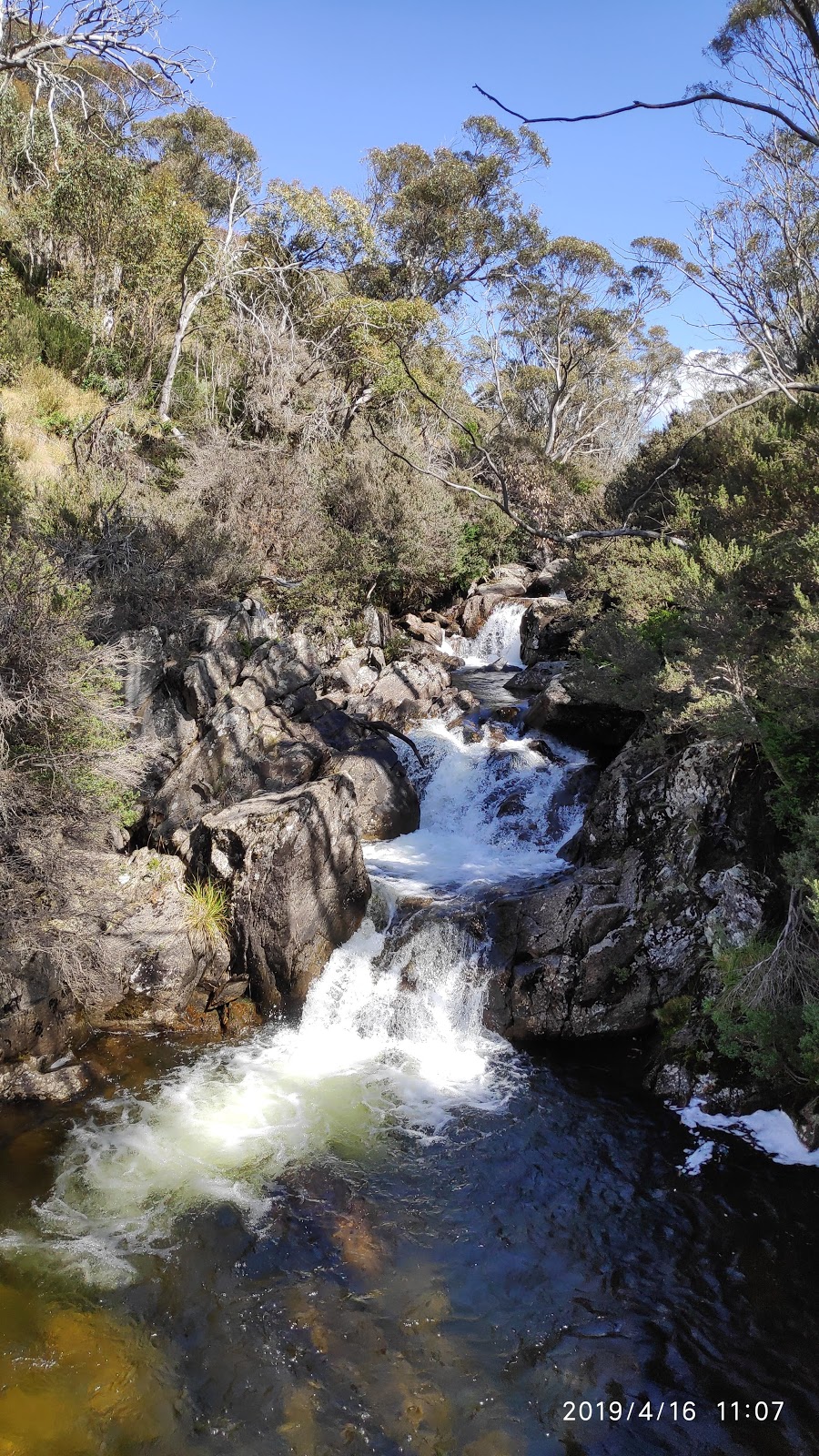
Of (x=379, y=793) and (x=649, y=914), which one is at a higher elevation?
(x=379, y=793)

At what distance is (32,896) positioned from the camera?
7477mm

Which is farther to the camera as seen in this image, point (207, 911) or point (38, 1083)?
point (207, 911)

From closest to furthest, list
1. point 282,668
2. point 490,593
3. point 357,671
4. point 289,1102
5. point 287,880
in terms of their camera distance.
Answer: point 289,1102 → point 287,880 → point 282,668 → point 357,671 → point 490,593

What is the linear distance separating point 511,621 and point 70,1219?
15.7 meters

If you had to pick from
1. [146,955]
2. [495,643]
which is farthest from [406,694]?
[146,955]

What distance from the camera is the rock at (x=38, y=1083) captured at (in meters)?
7.23

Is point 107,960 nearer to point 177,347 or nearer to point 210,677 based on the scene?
point 210,677

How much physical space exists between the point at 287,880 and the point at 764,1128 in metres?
5.46

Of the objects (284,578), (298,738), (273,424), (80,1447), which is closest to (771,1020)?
(80,1447)

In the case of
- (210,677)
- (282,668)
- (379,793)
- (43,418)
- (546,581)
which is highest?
(43,418)

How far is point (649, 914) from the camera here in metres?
8.80

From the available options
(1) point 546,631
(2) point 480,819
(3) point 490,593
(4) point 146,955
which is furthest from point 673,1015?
(3) point 490,593
